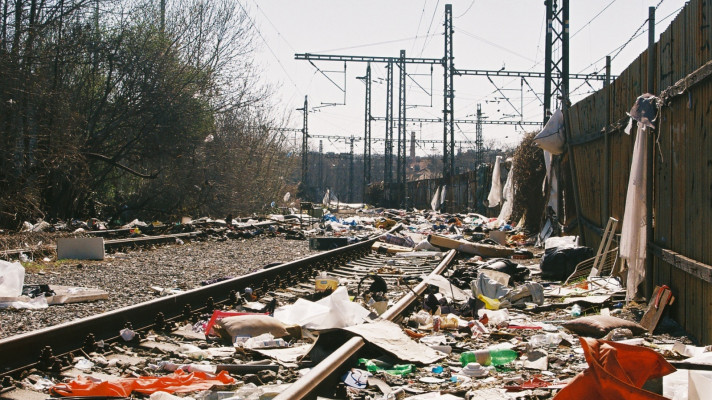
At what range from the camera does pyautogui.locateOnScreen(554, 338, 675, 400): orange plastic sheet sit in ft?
10.3

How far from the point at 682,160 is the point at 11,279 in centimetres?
694

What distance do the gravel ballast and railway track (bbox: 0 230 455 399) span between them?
2.86 feet

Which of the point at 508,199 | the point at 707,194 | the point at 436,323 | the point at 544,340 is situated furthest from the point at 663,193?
the point at 508,199

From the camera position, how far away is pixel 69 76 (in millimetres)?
22219

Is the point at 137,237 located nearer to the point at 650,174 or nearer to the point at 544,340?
the point at 650,174

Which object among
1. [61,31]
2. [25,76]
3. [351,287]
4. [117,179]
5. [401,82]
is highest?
[401,82]

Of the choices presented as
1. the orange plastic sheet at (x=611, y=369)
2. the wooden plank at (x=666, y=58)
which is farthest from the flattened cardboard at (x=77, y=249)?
the orange plastic sheet at (x=611, y=369)

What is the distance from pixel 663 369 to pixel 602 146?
310 inches

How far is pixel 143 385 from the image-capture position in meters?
4.33

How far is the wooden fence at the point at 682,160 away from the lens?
5.54 meters

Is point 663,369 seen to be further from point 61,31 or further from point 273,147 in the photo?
point 273,147

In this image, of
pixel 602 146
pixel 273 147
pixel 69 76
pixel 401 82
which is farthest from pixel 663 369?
pixel 401 82

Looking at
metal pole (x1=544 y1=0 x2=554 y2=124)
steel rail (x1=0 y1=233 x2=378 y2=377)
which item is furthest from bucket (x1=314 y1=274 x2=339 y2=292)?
metal pole (x1=544 y1=0 x2=554 y2=124)

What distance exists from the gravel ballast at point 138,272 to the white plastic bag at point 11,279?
0.47 metres
